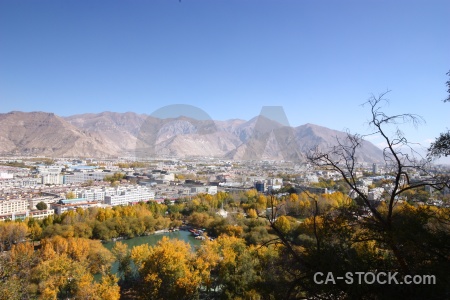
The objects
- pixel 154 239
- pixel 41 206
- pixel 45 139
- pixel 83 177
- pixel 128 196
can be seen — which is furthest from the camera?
pixel 45 139

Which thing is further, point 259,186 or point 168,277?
point 259,186

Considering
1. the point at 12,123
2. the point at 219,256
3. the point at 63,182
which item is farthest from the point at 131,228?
the point at 12,123

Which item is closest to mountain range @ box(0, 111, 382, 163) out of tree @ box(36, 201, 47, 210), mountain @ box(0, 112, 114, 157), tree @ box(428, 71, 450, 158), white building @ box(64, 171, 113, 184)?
mountain @ box(0, 112, 114, 157)

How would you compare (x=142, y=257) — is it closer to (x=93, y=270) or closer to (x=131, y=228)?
(x=93, y=270)

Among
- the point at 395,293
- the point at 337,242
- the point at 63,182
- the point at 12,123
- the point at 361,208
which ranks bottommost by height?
the point at 63,182

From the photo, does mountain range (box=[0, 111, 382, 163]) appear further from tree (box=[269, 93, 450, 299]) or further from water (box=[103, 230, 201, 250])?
tree (box=[269, 93, 450, 299])

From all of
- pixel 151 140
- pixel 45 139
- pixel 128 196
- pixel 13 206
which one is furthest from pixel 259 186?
pixel 45 139

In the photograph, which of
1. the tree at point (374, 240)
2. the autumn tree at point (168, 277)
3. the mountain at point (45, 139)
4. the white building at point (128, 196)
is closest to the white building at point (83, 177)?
the white building at point (128, 196)

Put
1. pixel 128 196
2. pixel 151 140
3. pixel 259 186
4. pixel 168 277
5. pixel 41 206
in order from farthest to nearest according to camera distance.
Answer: pixel 151 140, pixel 259 186, pixel 128 196, pixel 41 206, pixel 168 277

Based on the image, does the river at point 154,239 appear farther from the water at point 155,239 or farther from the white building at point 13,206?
the white building at point 13,206

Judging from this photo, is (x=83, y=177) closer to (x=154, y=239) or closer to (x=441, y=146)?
(x=154, y=239)

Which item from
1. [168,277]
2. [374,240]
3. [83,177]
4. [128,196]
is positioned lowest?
[128,196]
